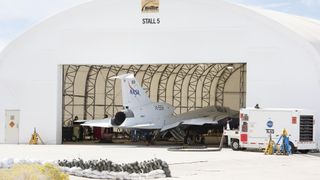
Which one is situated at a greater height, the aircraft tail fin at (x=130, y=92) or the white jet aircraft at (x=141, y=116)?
the aircraft tail fin at (x=130, y=92)

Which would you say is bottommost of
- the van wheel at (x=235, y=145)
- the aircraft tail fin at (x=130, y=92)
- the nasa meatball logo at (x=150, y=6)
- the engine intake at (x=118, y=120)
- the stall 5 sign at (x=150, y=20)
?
the van wheel at (x=235, y=145)

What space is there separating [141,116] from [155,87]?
44.0 ft

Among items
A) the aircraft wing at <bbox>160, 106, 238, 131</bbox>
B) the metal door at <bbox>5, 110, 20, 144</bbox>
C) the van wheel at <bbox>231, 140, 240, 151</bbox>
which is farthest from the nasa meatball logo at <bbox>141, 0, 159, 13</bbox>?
the metal door at <bbox>5, 110, 20, 144</bbox>

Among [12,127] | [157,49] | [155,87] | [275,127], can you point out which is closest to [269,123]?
[275,127]

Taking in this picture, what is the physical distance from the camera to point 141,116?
116 ft

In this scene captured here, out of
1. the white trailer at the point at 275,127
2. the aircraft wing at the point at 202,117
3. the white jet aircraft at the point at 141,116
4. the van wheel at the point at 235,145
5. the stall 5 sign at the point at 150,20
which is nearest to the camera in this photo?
the white trailer at the point at 275,127

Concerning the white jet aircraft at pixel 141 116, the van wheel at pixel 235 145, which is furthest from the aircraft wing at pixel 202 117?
the van wheel at pixel 235 145

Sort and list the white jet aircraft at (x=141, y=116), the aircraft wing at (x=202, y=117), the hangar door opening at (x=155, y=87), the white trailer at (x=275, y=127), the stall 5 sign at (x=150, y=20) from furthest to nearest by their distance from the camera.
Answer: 1. the hangar door opening at (x=155, y=87)
2. the aircraft wing at (x=202, y=117)
3. the white jet aircraft at (x=141, y=116)
4. the stall 5 sign at (x=150, y=20)
5. the white trailer at (x=275, y=127)

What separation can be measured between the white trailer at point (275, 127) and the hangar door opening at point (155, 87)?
10628 millimetres

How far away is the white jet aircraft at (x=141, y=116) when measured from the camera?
114ft

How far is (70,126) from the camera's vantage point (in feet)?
141

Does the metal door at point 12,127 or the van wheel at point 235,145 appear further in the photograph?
the metal door at point 12,127

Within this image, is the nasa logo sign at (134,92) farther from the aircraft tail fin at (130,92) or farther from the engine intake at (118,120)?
the engine intake at (118,120)

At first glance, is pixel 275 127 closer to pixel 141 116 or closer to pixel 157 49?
pixel 157 49
